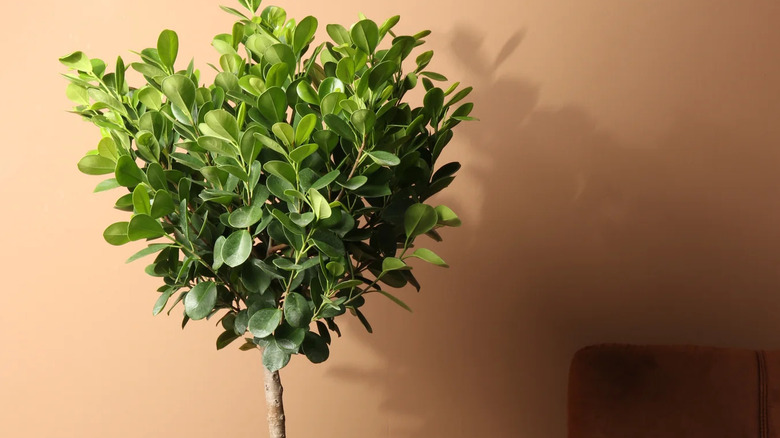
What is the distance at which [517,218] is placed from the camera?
5.05ft

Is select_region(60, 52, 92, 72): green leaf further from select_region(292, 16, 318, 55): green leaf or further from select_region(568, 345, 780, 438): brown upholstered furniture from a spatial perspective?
select_region(568, 345, 780, 438): brown upholstered furniture

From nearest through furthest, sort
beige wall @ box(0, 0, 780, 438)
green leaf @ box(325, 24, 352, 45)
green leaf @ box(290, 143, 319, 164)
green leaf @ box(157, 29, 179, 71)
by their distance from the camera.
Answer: green leaf @ box(290, 143, 319, 164)
green leaf @ box(157, 29, 179, 71)
green leaf @ box(325, 24, 352, 45)
beige wall @ box(0, 0, 780, 438)

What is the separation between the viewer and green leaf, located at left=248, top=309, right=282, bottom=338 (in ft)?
2.80

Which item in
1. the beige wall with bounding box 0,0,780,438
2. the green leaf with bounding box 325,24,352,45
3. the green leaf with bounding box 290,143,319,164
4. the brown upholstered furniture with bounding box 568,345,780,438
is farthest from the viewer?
the beige wall with bounding box 0,0,780,438

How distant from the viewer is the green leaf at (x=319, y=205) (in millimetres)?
799

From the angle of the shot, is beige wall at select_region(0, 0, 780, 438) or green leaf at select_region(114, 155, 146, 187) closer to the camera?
green leaf at select_region(114, 155, 146, 187)

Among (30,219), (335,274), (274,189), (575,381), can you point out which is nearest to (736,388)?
(575,381)

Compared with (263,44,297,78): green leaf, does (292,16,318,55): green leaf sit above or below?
above

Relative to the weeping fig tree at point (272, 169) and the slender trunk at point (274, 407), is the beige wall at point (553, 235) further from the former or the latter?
the weeping fig tree at point (272, 169)

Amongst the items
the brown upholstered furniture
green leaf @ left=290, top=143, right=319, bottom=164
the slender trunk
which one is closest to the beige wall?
the brown upholstered furniture

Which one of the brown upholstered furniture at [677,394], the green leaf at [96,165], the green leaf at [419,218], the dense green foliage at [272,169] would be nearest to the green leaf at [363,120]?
the dense green foliage at [272,169]

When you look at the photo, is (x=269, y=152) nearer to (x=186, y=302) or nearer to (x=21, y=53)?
(x=186, y=302)

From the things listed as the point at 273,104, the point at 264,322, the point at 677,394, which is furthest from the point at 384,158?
the point at 677,394

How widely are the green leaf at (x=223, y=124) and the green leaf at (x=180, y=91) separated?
0.07m
